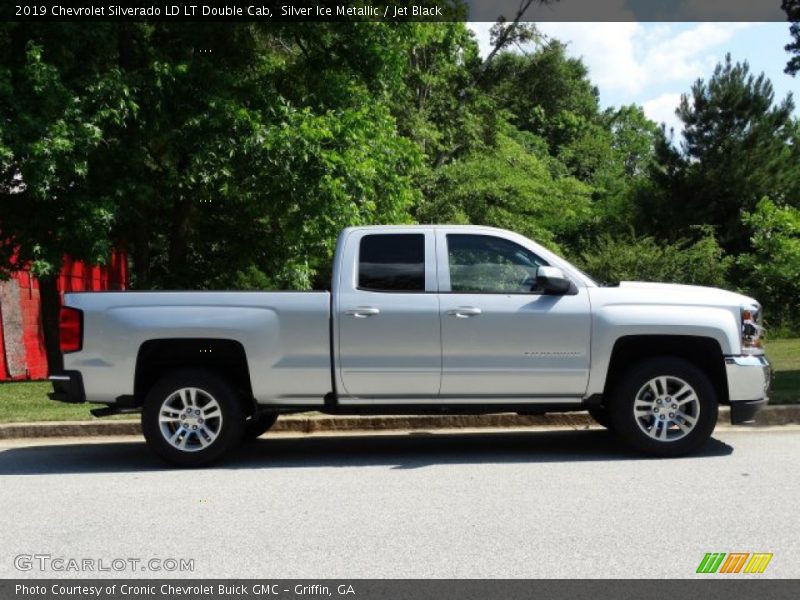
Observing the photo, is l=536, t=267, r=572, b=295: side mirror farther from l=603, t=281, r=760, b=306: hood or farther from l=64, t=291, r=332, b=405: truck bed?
l=64, t=291, r=332, b=405: truck bed

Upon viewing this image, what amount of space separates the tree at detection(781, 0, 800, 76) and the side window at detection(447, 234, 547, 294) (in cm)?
1078

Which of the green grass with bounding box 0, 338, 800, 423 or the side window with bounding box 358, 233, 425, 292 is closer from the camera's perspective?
the side window with bounding box 358, 233, 425, 292

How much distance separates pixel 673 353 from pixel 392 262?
2.59 meters

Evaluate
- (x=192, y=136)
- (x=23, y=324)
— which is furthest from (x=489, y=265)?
(x=23, y=324)

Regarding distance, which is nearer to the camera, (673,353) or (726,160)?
(673,353)

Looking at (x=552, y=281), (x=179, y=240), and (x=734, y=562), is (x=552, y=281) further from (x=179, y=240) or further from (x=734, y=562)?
(x=179, y=240)

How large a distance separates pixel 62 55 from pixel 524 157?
21.7 metres

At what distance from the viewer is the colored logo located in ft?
16.5

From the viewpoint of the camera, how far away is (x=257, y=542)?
571 cm

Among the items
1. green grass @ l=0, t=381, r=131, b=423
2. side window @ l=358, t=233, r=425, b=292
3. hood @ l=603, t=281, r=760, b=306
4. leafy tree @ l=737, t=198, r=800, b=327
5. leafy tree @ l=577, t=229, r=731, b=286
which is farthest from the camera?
leafy tree @ l=577, t=229, r=731, b=286

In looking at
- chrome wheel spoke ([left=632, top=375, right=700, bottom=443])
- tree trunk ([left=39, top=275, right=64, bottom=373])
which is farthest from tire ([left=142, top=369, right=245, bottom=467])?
tree trunk ([left=39, top=275, right=64, bottom=373])

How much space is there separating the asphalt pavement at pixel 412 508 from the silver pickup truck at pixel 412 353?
0.47 m

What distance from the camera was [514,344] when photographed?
8.40 meters
